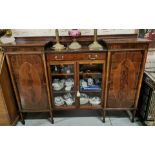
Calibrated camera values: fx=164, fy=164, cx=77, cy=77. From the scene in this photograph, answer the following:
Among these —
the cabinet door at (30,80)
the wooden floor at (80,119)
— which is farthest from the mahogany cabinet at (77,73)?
the wooden floor at (80,119)

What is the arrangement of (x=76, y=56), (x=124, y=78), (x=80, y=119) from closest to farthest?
(x=76, y=56) → (x=124, y=78) → (x=80, y=119)

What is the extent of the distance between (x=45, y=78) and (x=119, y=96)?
3.20ft

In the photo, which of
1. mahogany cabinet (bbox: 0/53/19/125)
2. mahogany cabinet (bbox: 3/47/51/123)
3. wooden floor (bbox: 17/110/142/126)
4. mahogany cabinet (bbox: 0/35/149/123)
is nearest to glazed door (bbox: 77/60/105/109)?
mahogany cabinet (bbox: 0/35/149/123)

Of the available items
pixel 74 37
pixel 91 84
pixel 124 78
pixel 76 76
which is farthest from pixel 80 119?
pixel 74 37

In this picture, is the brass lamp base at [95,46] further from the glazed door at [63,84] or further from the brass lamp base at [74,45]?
the glazed door at [63,84]

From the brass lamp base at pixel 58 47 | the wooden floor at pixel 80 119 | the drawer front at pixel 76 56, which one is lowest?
the wooden floor at pixel 80 119

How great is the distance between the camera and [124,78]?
2.01 metres

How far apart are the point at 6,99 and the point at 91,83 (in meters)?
1.08

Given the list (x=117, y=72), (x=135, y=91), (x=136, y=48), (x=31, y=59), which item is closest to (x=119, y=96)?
(x=135, y=91)

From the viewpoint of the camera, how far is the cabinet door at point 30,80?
192cm

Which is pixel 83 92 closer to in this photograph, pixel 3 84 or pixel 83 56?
pixel 83 56

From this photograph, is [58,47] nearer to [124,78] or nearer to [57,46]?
[57,46]

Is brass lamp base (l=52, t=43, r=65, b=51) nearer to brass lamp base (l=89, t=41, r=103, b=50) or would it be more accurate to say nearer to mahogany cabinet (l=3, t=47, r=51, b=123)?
mahogany cabinet (l=3, t=47, r=51, b=123)

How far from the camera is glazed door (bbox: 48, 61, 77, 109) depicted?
2.03m
